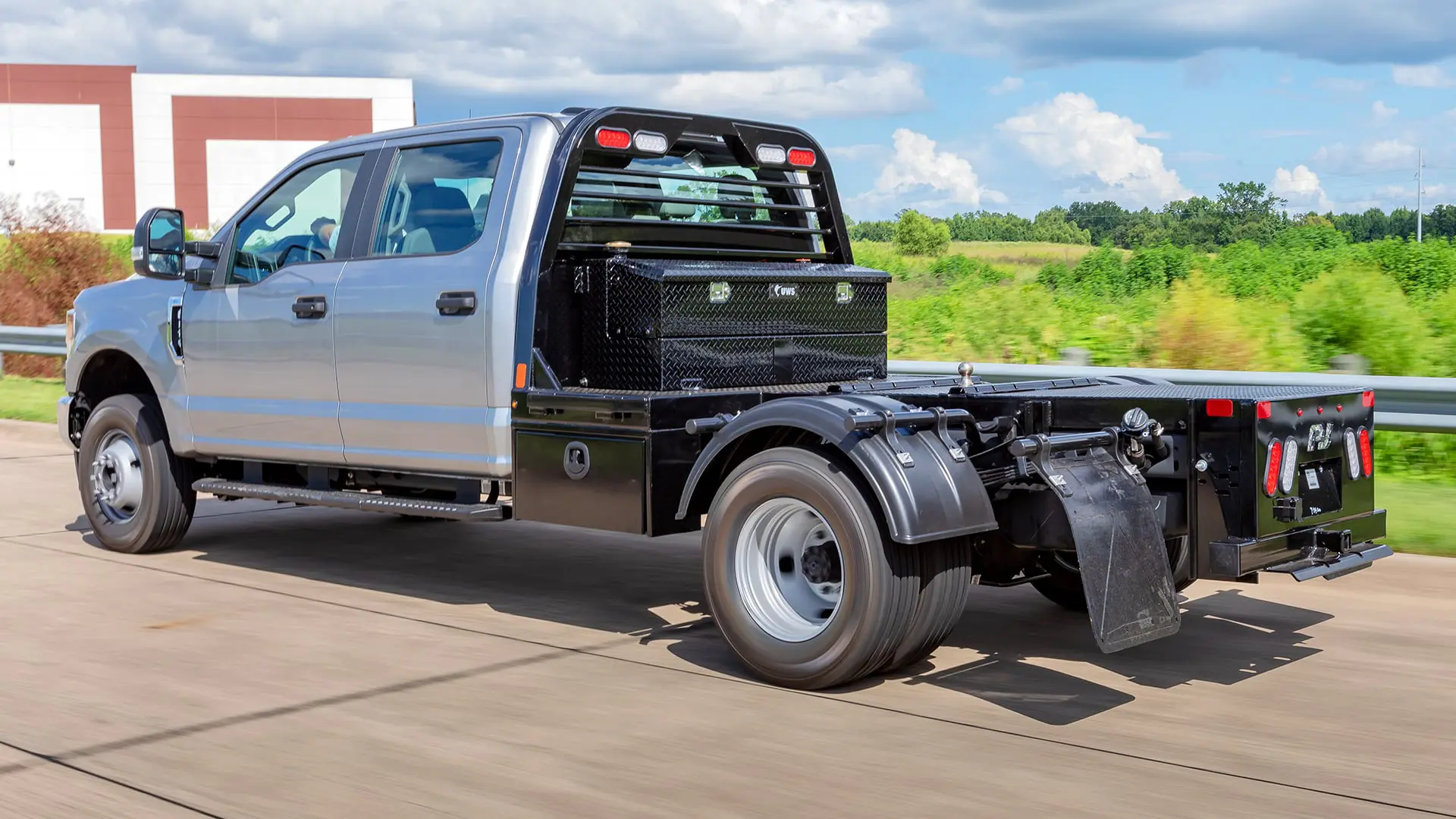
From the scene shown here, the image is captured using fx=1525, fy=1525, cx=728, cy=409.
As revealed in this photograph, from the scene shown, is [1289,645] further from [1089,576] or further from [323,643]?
[323,643]

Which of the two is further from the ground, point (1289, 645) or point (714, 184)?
point (714, 184)

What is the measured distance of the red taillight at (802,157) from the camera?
7754 mm

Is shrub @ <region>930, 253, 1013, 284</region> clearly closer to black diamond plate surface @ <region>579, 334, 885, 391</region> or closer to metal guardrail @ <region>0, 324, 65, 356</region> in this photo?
metal guardrail @ <region>0, 324, 65, 356</region>

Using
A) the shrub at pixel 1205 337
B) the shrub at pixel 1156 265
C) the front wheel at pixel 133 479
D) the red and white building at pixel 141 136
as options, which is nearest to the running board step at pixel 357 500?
the front wheel at pixel 133 479

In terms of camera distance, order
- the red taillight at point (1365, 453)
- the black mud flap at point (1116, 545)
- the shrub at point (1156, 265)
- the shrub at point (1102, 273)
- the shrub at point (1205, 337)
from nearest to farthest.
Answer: the black mud flap at point (1116, 545), the red taillight at point (1365, 453), the shrub at point (1205, 337), the shrub at point (1102, 273), the shrub at point (1156, 265)

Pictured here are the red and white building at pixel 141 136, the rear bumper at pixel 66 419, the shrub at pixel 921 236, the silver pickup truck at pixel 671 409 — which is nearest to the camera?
the silver pickup truck at pixel 671 409

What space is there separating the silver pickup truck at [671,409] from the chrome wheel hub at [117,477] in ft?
0.06

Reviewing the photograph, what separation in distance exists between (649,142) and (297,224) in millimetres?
1972

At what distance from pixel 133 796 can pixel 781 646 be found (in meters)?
2.24

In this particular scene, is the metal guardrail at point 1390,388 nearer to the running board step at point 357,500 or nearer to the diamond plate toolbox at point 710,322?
the diamond plate toolbox at point 710,322

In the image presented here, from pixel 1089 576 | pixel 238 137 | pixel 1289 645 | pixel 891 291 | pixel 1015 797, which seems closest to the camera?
pixel 1015 797

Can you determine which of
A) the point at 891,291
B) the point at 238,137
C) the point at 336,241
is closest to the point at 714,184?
the point at 336,241

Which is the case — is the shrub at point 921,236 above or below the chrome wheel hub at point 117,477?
above

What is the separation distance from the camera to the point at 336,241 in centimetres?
738
